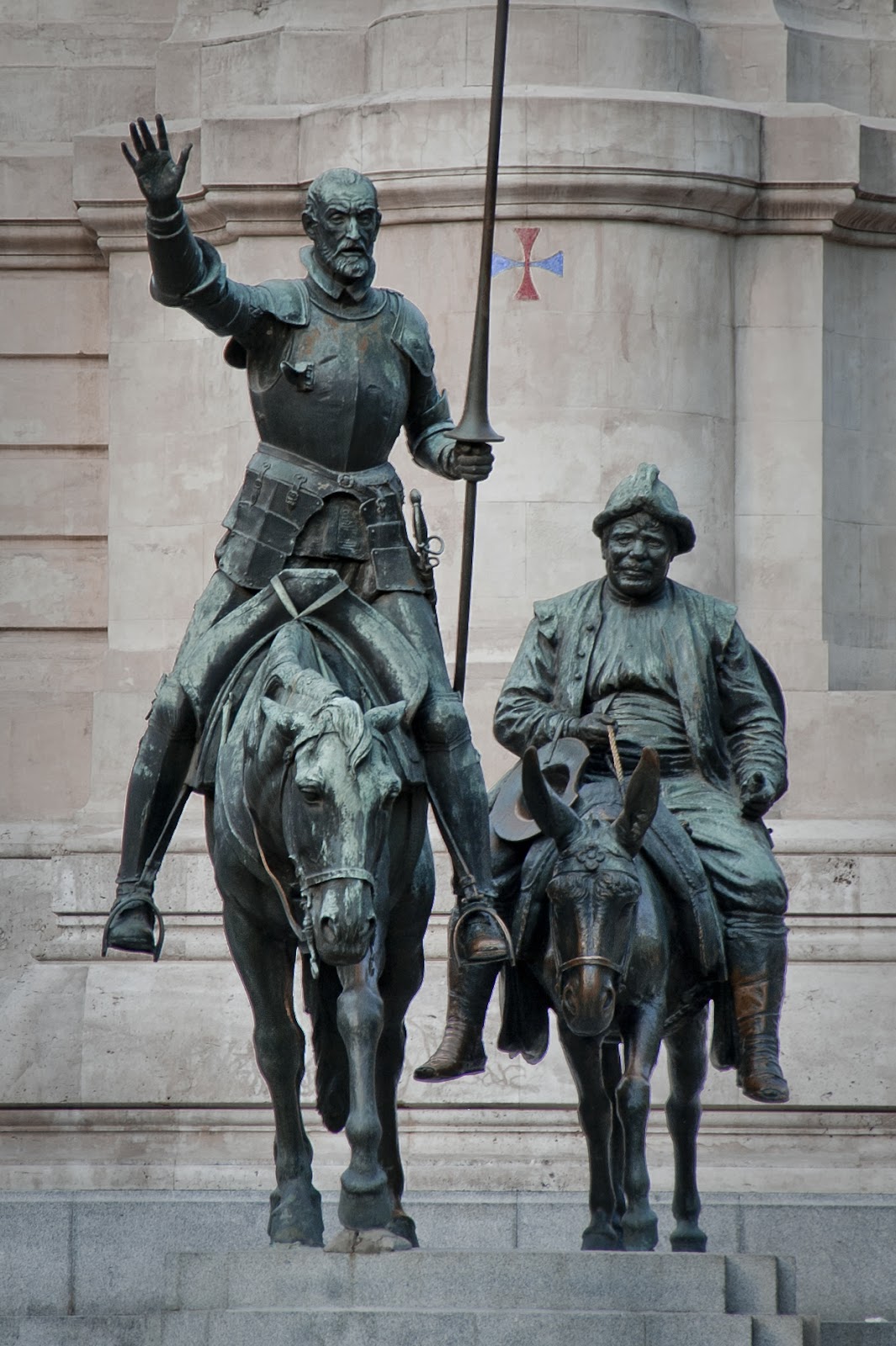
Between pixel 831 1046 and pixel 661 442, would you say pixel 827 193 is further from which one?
pixel 831 1046

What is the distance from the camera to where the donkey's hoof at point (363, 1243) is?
12.3m

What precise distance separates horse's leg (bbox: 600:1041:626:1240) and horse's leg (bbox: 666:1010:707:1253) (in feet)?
1.29

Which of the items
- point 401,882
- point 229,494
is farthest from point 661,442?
point 401,882

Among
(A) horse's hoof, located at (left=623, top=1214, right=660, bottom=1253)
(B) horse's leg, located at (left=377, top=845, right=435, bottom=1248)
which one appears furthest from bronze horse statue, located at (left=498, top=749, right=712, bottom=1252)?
(B) horse's leg, located at (left=377, top=845, right=435, bottom=1248)

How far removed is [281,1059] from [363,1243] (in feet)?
4.16

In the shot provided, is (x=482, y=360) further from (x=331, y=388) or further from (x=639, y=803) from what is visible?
(x=639, y=803)

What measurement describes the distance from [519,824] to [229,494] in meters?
5.52

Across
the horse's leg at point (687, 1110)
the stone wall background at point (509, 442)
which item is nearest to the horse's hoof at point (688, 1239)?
the horse's leg at point (687, 1110)

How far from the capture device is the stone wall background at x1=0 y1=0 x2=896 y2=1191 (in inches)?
712

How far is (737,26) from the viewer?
19.6 meters

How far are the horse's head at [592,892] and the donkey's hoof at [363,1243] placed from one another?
141 centimetres

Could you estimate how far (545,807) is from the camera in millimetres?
13695

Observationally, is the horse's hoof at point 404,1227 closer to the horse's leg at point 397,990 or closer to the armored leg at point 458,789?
the horse's leg at point 397,990

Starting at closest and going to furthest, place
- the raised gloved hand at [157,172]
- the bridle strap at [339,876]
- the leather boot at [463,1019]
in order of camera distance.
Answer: the bridle strap at [339,876], the raised gloved hand at [157,172], the leather boot at [463,1019]
